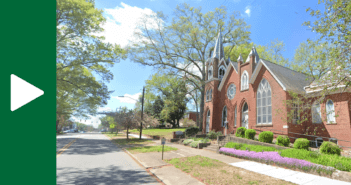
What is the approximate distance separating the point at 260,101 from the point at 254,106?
781 millimetres

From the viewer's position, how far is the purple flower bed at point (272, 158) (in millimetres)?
8264

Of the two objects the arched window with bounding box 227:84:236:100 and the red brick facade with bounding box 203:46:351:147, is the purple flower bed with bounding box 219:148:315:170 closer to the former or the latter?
the red brick facade with bounding box 203:46:351:147

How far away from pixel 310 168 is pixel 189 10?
2683 centimetres

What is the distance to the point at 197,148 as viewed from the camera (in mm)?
15734

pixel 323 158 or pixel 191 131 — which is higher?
pixel 323 158

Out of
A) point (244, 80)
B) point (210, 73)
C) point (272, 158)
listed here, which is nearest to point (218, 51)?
point (210, 73)

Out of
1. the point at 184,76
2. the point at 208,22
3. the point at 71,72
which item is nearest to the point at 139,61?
the point at 184,76

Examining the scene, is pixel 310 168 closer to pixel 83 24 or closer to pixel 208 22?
pixel 83 24

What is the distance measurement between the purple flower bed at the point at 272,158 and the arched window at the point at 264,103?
7.56 metres

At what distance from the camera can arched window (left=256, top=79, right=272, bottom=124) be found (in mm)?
17789

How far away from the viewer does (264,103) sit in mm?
18312

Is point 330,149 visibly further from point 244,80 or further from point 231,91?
point 231,91
